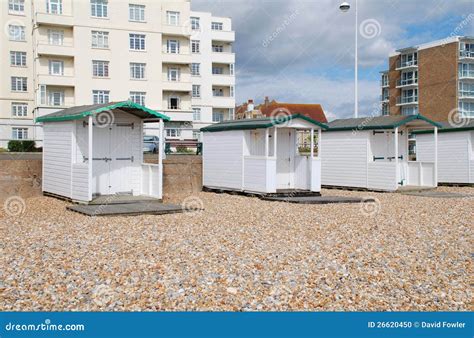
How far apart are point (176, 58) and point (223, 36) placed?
10.3m

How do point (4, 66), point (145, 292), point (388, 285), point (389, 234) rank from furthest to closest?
point (4, 66)
point (389, 234)
point (388, 285)
point (145, 292)

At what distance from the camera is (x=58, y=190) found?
598 inches

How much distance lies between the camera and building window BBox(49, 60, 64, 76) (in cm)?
4297

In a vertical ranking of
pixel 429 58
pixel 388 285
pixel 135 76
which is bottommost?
pixel 388 285

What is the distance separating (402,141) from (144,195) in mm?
10918

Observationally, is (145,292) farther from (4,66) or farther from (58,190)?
(4,66)

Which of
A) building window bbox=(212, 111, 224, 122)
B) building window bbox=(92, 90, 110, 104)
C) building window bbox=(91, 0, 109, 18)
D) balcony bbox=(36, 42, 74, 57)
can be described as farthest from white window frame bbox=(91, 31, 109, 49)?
building window bbox=(212, 111, 224, 122)

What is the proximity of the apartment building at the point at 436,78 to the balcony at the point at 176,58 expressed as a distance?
31.4 m

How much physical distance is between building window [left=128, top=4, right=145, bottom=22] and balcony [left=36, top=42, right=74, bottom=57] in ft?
19.9

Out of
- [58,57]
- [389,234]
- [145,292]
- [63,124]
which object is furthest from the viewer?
[58,57]

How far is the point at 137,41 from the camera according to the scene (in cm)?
4556

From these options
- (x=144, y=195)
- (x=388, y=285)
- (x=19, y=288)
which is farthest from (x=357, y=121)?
(x=19, y=288)

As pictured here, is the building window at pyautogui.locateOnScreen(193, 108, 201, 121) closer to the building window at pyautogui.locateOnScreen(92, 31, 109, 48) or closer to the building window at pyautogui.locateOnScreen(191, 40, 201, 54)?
the building window at pyautogui.locateOnScreen(191, 40, 201, 54)

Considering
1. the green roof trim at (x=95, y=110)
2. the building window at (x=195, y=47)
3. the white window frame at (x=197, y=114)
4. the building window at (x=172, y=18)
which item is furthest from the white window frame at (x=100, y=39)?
the green roof trim at (x=95, y=110)
